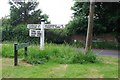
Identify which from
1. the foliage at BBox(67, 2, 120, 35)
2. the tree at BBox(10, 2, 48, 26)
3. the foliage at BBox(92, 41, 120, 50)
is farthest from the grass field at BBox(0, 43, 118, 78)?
the tree at BBox(10, 2, 48, 26)

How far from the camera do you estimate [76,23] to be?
94.6 feet

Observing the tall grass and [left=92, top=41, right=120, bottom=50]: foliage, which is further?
[left=92, top=41, right=120, bottom=50]: foliage

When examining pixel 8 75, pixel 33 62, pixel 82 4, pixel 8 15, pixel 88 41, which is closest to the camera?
pixel 8 75

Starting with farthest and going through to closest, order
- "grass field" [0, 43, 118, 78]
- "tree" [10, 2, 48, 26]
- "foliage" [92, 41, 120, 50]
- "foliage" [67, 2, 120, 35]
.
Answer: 1. "tree" [10, 2, 48, 26]
2. "foliage" [67, 2, 120, 35]
3. "foliage" [92, 41, 120, 50]
4. "grass field" [0, 43, 118, 78]

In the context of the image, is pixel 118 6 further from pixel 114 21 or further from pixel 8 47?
pixel 8 47

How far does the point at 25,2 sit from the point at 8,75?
38.9 meters

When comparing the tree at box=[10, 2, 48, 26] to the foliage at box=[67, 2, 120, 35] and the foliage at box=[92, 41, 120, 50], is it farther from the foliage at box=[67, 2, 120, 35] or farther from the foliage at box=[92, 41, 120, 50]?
the foliage at box=[92, 41, 120, 50]

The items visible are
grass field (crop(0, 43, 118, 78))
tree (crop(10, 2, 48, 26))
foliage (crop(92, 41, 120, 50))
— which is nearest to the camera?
grass field (crop(0, 43, 118, 78))

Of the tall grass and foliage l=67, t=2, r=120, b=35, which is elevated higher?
foliage l=67, t=2, r=120, b=35

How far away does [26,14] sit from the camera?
45125mm

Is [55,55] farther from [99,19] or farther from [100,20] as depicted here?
[99,19]

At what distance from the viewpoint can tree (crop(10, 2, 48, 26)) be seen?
43.7m

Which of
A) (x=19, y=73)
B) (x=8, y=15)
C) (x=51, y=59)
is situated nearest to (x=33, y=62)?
(x=51, y=59)

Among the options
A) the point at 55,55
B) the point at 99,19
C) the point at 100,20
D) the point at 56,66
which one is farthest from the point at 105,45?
the point at 56,66
